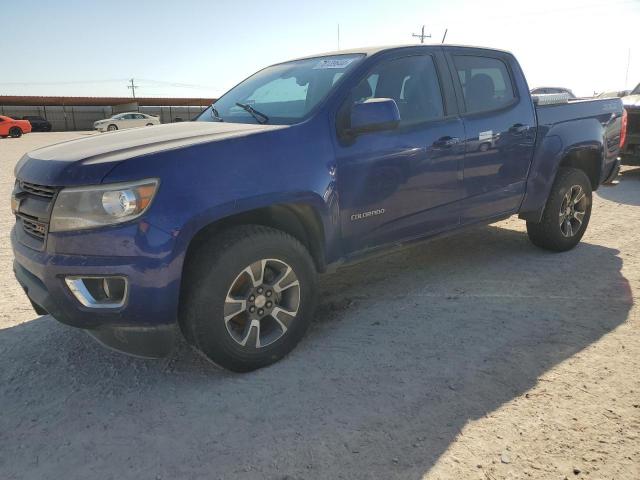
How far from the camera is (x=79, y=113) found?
4569 cm

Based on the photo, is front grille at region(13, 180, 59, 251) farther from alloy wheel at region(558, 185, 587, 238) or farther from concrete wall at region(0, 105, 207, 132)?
concrete wall at region(0, 105, 207, 132)

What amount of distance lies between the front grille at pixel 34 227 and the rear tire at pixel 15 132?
106 ft

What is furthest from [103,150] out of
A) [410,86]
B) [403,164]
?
[410,86]

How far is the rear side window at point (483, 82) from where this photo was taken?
392cm

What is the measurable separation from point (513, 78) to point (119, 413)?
3.96 meters

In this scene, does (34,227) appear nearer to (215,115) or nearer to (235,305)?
(235,305)

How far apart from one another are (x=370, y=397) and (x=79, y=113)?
50.0 meters

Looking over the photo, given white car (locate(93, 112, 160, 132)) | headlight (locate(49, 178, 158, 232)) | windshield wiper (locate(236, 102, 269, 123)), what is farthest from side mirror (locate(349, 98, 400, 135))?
white car (locate(93, 112, 160, 132))

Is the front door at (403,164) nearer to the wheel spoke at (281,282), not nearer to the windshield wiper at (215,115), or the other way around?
the wheel spoke at (281,282)

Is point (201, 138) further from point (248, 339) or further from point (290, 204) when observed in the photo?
point (248, 339)

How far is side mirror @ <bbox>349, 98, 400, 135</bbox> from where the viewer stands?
2955 mm

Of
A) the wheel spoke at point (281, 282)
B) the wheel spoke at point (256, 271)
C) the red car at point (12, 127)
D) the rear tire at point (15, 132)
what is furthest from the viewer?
the rear tire at point (15, 132)

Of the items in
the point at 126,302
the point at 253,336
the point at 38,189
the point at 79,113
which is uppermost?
the point at 79,113

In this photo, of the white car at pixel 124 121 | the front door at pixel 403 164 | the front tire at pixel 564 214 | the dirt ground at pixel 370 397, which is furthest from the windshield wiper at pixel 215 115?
the white car at pixel 124 121
